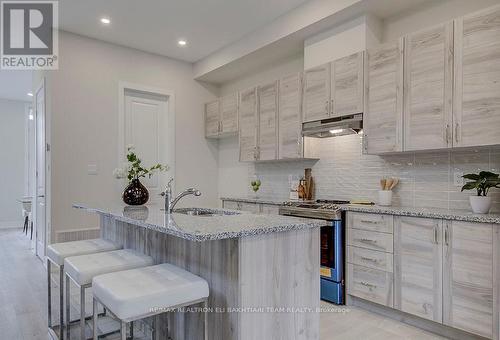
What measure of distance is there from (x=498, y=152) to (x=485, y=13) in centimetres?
104

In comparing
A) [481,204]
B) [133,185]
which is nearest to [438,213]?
[481,204]

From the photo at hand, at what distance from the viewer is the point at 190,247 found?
83.0 inches

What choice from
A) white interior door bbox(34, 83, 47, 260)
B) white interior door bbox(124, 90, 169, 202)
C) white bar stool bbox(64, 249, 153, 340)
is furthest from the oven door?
white interior door bbox(34, 83, 47, 260)

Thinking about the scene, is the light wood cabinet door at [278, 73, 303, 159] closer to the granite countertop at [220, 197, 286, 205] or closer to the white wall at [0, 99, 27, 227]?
the granite countertop at [220, 197, 286, 205]

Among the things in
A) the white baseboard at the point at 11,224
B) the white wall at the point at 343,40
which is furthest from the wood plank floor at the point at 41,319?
the white baseboard at the point at 11,224

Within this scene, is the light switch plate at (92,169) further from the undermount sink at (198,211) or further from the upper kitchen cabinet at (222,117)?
the undermount sink at (198,211)

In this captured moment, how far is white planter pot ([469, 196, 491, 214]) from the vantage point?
7.86 ft

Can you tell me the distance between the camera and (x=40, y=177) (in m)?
4.73

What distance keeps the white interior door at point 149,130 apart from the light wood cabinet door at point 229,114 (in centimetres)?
88

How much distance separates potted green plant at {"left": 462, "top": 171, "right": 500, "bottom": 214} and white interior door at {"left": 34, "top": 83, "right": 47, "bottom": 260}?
468 centimetres

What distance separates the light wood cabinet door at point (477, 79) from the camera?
2.35 meters

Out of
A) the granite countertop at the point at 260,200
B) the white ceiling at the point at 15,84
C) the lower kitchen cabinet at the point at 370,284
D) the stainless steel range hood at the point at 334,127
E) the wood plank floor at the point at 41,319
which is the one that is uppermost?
the white ceiling at the point at 15,84

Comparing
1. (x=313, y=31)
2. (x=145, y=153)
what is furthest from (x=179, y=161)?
(x=313, y=31)

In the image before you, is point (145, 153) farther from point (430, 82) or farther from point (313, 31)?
point (430, 82)
